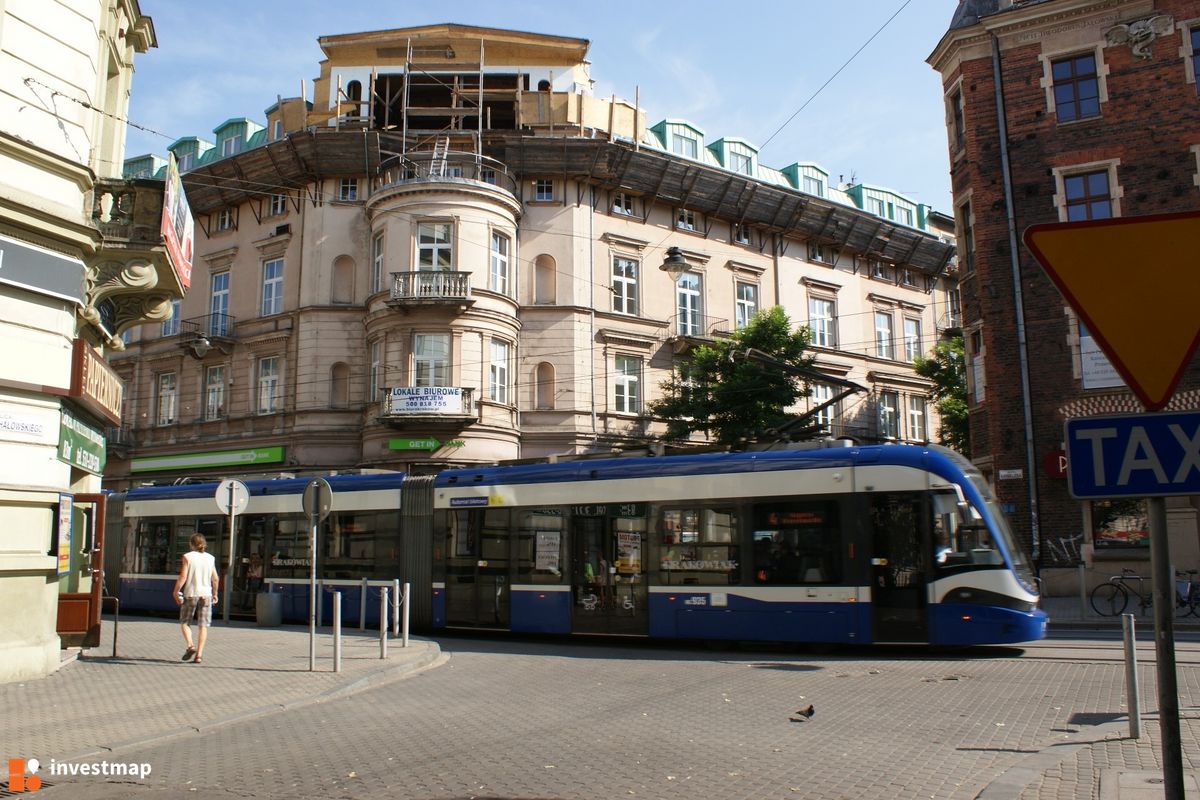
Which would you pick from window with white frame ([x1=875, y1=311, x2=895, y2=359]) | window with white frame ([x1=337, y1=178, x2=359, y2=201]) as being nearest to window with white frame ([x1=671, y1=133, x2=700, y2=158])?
window with white frame ([x1=875, y1=311, x2=895, y2=359])

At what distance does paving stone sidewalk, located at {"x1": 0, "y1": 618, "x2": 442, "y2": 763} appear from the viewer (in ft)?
27.0

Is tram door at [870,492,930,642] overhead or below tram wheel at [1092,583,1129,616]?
overhead

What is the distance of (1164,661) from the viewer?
3414 millimetres

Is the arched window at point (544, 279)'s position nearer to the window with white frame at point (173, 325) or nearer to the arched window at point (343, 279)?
the arched window at point (343, 279)

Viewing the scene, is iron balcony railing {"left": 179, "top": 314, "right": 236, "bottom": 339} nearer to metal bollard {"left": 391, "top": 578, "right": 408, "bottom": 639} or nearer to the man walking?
metal bollard {"left": 391, "top": 578, "right": 408, "bottom": 639}

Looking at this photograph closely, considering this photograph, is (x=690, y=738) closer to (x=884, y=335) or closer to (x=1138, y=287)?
(x=1138, y=287)

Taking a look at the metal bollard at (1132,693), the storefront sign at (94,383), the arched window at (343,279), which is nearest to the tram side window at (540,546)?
the storefront sign at (94,383)

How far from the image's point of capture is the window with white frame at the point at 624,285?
34.2 meters

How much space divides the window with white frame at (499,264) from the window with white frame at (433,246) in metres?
1.53

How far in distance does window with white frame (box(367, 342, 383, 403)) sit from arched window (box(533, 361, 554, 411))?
522 cm

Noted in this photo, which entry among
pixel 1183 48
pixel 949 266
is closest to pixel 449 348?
pixel 1183 48

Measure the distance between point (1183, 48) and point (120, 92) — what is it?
23.6m

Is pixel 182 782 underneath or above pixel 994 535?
underneath

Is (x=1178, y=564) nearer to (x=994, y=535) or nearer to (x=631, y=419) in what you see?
(x=994, y=535)
